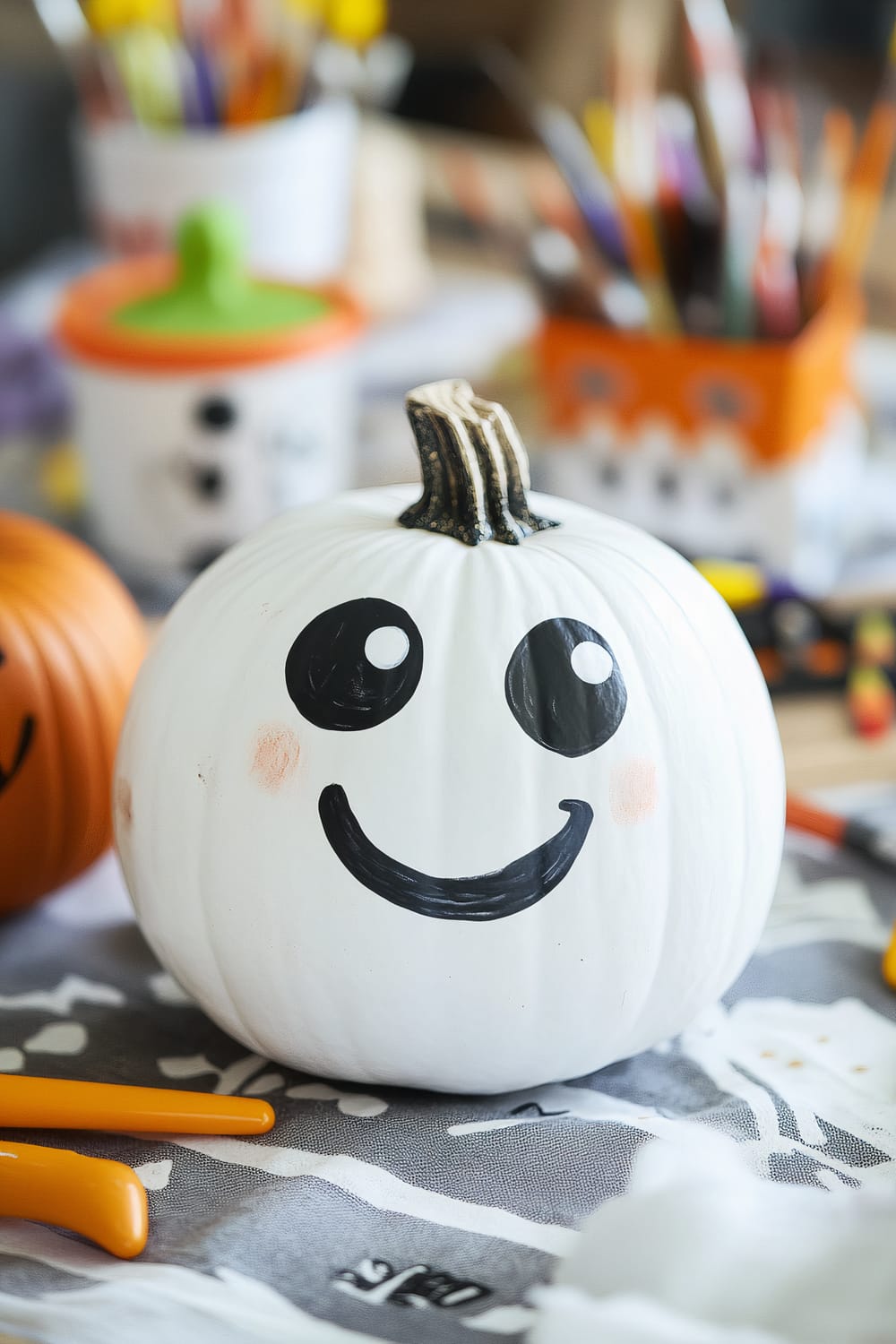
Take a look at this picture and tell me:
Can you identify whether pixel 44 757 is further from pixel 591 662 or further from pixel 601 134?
pixel 601 134

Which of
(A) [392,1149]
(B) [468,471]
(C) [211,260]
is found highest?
(C) [211,260]

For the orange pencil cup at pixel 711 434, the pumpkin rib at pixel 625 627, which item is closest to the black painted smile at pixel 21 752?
the pumpkin rib at pixel 625 627

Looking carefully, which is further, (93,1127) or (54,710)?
(54,710)

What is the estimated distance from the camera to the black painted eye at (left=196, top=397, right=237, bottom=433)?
89 centimetres

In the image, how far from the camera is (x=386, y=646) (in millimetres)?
461

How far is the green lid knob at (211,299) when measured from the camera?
87cm

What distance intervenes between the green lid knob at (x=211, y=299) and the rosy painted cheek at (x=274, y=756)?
1.58 ft

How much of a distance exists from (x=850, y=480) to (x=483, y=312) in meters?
0.44

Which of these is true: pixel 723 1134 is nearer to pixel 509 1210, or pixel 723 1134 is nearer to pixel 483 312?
pixel 509 1210

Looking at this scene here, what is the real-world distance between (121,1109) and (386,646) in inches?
7.0

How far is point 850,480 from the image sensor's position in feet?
3.25

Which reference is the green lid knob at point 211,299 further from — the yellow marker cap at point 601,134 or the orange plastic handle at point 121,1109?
the orange plastic handle at point 121,1109

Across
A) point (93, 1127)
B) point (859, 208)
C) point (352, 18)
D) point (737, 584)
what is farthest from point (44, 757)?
point (352, 18)

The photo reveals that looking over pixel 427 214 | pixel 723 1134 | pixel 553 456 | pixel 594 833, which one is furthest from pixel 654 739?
pixel 427 214
